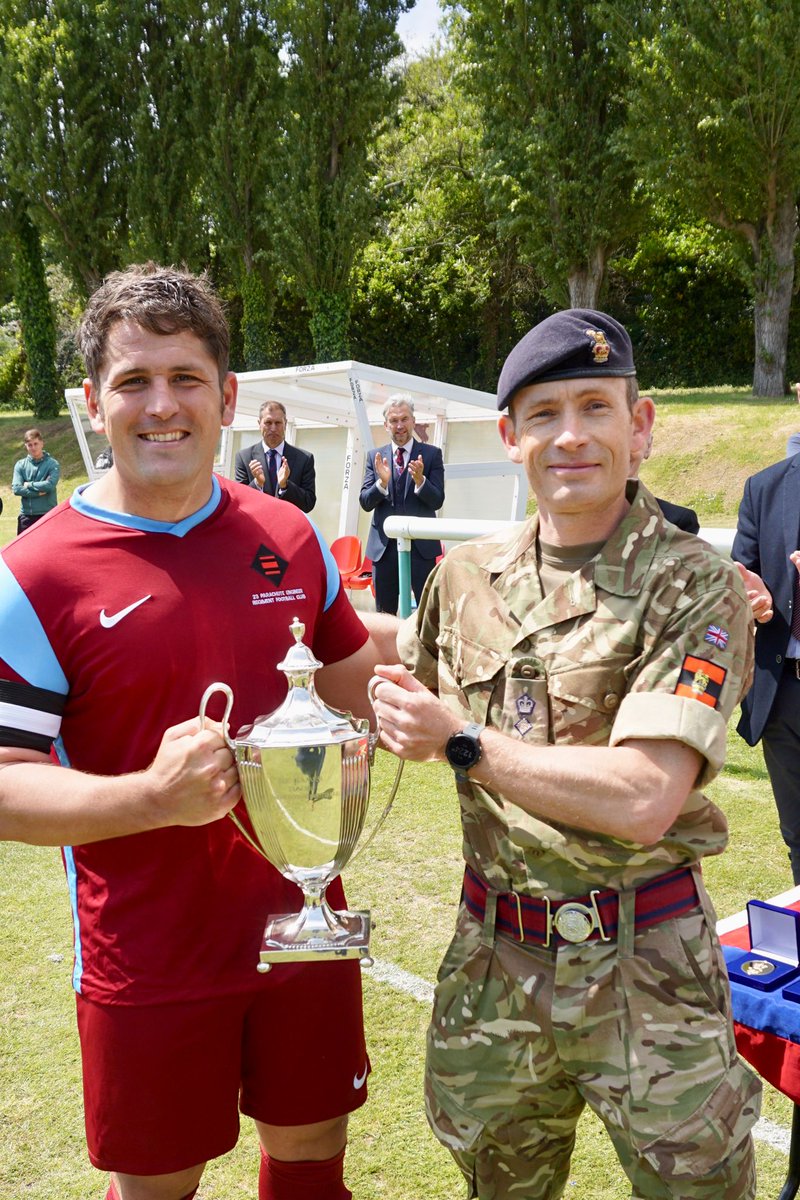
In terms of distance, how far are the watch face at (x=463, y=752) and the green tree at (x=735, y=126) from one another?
67.6 ft

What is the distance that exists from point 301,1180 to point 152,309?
173cm

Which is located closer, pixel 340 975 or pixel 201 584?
pixel 201 584

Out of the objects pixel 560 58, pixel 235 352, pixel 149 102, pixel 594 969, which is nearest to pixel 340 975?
pixel 594 969

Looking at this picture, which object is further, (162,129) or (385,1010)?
(162,129)

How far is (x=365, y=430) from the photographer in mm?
10719

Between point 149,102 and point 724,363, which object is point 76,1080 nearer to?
point 724,363

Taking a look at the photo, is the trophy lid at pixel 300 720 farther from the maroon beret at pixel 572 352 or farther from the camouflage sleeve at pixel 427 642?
the maroon beret at pixel 572 352

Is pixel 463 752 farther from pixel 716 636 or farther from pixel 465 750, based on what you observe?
pixel 716 636

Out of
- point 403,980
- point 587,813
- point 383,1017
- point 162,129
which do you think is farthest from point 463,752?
point 162,129

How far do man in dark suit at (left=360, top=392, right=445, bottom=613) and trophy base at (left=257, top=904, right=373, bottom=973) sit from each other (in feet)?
21.5

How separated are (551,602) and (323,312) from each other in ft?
85.3

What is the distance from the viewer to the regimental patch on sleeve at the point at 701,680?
170cm

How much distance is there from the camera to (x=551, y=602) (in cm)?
191

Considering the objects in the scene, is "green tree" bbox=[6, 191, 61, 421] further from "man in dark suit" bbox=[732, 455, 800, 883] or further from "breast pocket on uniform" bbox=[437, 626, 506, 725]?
"breast pocket on uniform" bbox=[437, 626, 506, 725]
